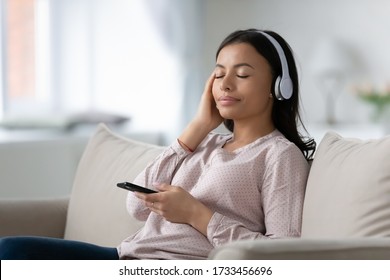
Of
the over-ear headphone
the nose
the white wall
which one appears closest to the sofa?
the over-ear headphone

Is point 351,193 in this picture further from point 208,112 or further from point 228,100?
point 208,112

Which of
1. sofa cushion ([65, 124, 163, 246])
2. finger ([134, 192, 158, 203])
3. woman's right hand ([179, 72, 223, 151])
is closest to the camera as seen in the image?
finger ([134, 192, 158, 203])

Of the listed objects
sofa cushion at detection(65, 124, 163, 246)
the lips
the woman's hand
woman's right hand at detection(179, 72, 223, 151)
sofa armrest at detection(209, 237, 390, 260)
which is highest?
the lips

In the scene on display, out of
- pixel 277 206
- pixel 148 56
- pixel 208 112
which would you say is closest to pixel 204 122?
pixel 208 112

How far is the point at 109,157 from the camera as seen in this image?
102 inches

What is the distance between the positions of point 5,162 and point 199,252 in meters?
2.11

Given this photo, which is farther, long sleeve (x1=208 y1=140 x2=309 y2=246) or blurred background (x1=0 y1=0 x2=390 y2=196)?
blurred background (x1=0 y1=0 x2=390 y2=196)

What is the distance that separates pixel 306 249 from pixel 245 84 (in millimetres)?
698

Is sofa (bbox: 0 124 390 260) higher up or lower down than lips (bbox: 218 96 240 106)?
lower down

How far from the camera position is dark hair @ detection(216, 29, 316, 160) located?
2004mm

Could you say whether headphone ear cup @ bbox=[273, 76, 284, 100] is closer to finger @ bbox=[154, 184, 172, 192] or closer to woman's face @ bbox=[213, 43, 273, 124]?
woman's face @ bbox=[213, 43, 273, 124]

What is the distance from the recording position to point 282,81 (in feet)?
6.42

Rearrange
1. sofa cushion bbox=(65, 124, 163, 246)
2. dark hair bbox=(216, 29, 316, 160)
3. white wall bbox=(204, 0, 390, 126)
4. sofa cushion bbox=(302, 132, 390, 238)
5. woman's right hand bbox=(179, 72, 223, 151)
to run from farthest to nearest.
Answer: white wall bbox=(204, 0, 390, 126)
sofa cushion bbox=(65, 124, 163, 246)
woman's right hand bbox=(179, 72, 223, 151)
dark hair bbox=(216, 29, 316, 160)
sofa cushion bbox=(302, 132, 390, 238)
